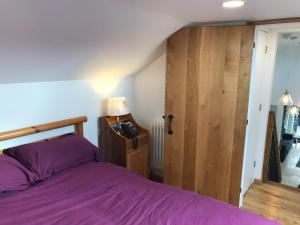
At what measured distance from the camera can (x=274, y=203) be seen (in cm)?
291

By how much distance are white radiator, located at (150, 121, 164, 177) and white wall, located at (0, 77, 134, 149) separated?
704mm

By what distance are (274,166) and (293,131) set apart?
5.49ft

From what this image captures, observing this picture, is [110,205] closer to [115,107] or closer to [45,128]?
[45,128]

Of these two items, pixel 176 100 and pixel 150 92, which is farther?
pixel 150 92

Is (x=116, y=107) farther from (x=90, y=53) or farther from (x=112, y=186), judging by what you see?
(x=112, y=186)

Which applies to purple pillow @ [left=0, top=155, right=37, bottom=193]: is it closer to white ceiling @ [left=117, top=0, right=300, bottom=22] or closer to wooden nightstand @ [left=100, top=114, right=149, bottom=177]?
wooden nightstand @ [left=100, top=114, right=149, bottom=177]

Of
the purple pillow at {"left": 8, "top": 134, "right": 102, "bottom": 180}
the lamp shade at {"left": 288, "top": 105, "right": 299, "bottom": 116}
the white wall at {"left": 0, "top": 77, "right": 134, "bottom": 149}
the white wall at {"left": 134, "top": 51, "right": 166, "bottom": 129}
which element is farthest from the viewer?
the lamp shade at {"left": 288, "top": 105, "right": 299, "bottom": 116}

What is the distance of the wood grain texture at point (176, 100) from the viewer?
2623mm

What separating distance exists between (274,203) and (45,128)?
8.53 feet

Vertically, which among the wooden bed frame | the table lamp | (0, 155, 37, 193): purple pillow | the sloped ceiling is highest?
the sloped ceiling

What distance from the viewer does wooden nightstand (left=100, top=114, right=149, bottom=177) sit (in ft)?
9.45

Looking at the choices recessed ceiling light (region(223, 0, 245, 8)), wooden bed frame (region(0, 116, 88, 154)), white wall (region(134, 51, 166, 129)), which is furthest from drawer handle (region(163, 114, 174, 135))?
recessed ceiling light (region(223, 0, 245, 8))

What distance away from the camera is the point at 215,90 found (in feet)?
8.27

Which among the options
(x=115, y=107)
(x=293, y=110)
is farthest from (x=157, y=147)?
(x=293, y=110)
